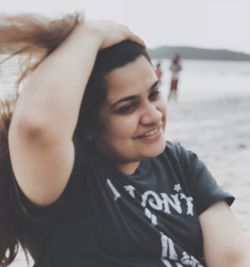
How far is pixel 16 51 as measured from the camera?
1375 mm

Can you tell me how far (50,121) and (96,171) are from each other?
284 millimetres

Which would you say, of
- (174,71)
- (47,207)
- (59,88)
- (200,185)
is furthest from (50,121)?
(174,71)

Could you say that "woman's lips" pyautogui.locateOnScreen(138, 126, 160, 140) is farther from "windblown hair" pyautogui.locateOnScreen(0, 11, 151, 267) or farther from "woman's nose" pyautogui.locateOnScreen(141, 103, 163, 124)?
"windblown hair" pyautogui.locateOnScreen(0, 11, 151, 267)

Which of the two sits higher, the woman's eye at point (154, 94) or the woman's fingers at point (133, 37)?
the woman's fingers at point (133, 37)

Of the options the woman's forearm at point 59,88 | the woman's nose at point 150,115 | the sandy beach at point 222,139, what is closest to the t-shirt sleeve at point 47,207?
the woman's forearm at point 59,88

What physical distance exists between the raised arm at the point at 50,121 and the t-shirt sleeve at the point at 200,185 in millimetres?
483

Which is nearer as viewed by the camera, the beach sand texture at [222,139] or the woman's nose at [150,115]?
the woman's nose at [150,115]

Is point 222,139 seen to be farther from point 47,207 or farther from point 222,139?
point 47,207

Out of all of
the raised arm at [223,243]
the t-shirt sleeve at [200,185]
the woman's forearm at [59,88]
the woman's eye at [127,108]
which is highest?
the woman's forearm at [59,88]

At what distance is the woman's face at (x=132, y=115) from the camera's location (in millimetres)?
1384

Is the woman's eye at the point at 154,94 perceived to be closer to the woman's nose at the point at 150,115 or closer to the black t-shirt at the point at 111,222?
the woman's nose at the point at 150,115

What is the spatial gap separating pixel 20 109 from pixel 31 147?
0.32ft

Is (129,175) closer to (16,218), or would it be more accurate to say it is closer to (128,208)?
(128,208)

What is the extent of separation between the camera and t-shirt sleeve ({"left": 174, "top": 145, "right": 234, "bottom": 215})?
1545 mm
